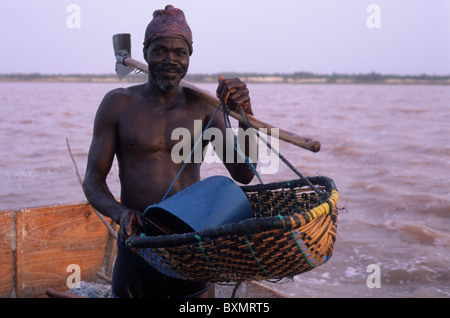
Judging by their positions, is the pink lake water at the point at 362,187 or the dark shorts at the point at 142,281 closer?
the dark shorts at the point at 142,281

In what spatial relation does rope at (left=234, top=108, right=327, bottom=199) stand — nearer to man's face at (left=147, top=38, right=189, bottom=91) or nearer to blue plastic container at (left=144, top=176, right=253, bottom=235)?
blue plastic container at (left=144, top=176, right=253, bottom=235)

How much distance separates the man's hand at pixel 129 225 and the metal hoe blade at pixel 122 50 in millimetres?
1568

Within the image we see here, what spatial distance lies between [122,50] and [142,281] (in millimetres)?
1653

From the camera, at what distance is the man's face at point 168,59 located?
2.07 m

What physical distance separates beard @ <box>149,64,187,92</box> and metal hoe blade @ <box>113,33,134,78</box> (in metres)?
1.03

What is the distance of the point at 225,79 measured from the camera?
193 cm

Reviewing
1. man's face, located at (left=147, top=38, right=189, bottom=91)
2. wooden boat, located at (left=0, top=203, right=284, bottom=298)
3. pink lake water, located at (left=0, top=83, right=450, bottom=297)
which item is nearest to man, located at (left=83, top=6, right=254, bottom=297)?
man's face, located at (left=147, top=38, right=189, bottom=91)

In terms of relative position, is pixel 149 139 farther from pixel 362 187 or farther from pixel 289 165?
pixel 362 187

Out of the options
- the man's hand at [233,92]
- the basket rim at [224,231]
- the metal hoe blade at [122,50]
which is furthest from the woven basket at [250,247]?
the metal hoe blade at [122,50]

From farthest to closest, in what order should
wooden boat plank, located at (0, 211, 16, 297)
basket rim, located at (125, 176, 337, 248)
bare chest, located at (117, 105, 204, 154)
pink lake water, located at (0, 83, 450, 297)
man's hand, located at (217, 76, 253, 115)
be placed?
pink lake water, located at (0, 83, 450, 297), wooden boat plank, located at (0, 211, 16, 297), bare chest, located at (117, 105, 204, 154), man's hand, located at (217, 76, 253, 115), basket rim, located at (125, 176, 337, 248)

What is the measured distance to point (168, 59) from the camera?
2.07 m

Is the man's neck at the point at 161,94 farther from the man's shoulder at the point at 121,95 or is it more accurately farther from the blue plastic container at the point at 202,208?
the blue plastic container at the point at 202,208

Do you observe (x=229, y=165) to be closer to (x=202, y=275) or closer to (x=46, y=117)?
(x=202, y=275)

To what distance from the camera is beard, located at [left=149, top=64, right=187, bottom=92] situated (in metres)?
2.10
